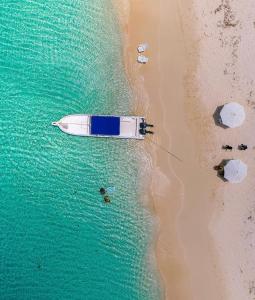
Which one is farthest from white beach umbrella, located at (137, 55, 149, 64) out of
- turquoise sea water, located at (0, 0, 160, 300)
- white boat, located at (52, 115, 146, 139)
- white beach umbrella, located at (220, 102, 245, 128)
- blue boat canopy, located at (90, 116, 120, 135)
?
white beach umbrella, located at (220, 102, 245, 128)

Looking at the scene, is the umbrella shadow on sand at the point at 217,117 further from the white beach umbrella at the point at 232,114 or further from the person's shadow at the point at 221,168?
the person's shadow at the point at 221,168

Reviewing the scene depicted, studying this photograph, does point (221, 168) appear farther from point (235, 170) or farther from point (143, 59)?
point (143, 59)

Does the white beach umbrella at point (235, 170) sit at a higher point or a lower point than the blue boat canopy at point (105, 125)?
lower

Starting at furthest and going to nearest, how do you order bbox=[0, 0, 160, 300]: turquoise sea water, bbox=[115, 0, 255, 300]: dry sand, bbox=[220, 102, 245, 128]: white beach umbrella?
1. bbox=[0, 0, 160, 300]: turquoise sea water
2. bbox=[115, 0, 255, 300]: dry sand
3. bbox=[220, 102, 245, 128]: white beach umbrella

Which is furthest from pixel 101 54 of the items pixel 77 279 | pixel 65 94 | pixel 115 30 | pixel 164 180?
pixel 77 279

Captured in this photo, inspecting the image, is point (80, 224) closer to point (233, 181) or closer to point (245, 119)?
point (233, 181)

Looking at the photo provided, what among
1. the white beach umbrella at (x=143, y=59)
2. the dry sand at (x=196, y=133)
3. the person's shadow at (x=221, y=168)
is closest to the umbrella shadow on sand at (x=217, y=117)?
the dry sand at (x=196, y=133)

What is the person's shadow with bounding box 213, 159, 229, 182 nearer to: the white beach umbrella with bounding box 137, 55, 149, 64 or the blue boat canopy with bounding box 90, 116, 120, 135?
the blue boat canopy with bounding box 90, 116, 120, 135
